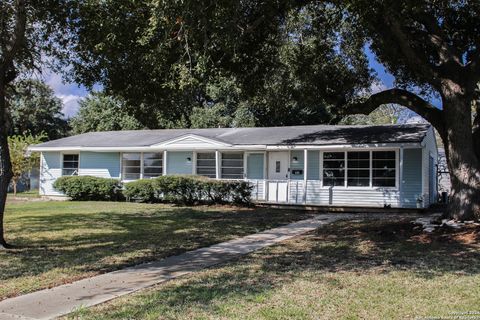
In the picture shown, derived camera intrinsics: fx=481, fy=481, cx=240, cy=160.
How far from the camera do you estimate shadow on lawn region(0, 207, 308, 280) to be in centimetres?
865

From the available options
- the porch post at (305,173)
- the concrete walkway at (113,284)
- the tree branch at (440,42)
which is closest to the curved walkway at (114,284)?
the concrete walkway at (113,284)

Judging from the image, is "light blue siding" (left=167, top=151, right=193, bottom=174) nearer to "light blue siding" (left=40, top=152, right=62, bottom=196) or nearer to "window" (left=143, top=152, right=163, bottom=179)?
"window" (left=143, top=152, right=163, bottom=179)

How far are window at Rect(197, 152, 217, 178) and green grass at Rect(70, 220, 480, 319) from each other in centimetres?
1461

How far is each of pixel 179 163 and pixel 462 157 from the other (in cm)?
1586

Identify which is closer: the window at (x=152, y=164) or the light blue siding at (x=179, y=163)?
the light blue siding at (x=179, y=163)

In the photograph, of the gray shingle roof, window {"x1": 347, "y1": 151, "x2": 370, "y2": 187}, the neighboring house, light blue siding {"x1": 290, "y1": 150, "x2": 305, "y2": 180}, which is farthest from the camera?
light blue siding {"x1": 290, "y1": 150, "x2": 305, "y2": 180}

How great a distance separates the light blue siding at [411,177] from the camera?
19.7 meters

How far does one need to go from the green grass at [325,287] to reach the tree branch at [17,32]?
6.11 metres

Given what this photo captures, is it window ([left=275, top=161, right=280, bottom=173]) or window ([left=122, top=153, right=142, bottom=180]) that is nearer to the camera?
window ([left=275, top=161, right=280, bottom=173])

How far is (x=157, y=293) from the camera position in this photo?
637cm

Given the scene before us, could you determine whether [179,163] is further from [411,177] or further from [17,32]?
[17,32]

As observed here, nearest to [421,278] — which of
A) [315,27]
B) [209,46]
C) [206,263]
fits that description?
[206,263]

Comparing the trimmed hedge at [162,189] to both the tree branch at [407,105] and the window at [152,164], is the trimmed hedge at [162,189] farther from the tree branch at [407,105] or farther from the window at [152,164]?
the tree branch at [407,105]

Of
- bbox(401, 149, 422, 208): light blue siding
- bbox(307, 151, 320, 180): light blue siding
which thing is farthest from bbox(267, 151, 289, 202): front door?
bbox(401, 149, 422, 208): light blue siding
